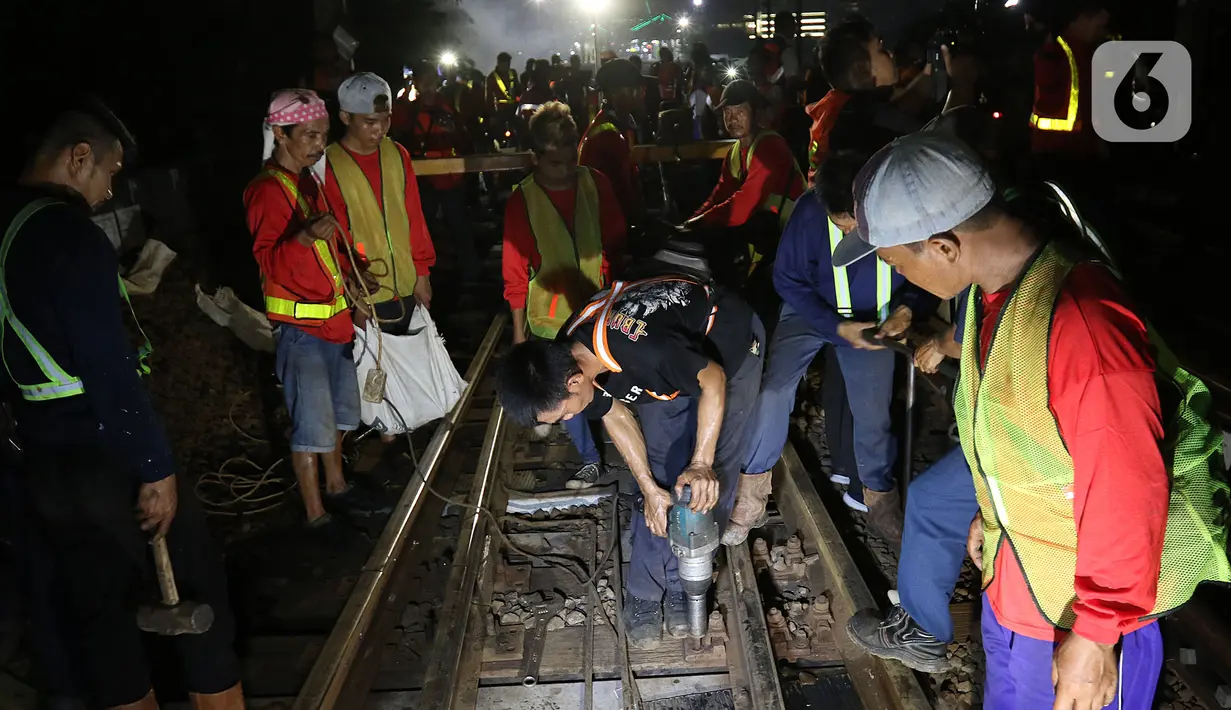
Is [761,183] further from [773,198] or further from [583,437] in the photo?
[583,437]

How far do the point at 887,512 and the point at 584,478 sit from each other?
187 centimetres

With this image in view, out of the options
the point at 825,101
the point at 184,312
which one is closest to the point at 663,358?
the point at 825,101

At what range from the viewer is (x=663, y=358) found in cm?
311

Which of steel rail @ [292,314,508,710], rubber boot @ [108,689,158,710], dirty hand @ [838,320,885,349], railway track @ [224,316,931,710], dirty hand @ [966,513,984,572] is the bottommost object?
railway track @ [224,316,931,710]

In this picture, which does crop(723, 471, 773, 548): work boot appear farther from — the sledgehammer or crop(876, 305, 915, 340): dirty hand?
the sledgehammer

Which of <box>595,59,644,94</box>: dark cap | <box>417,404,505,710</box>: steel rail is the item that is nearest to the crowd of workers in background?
<box>417,404,505,710</box>: steel rail

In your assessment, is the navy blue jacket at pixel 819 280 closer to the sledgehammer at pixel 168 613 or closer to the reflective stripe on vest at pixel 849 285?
the reflective stripe on vest at pixel 849 285

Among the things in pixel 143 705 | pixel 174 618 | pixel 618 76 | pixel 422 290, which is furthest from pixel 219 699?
Answer: pixel 618 76

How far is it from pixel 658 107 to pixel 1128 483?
45.3 ft

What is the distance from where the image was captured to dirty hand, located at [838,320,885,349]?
3.80 meters

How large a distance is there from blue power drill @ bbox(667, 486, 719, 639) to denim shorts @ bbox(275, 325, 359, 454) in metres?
2.13

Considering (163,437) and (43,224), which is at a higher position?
(43,224)

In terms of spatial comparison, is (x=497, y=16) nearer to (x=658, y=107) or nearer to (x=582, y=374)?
(x=658, y=107)

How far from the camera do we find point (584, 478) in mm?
5277
